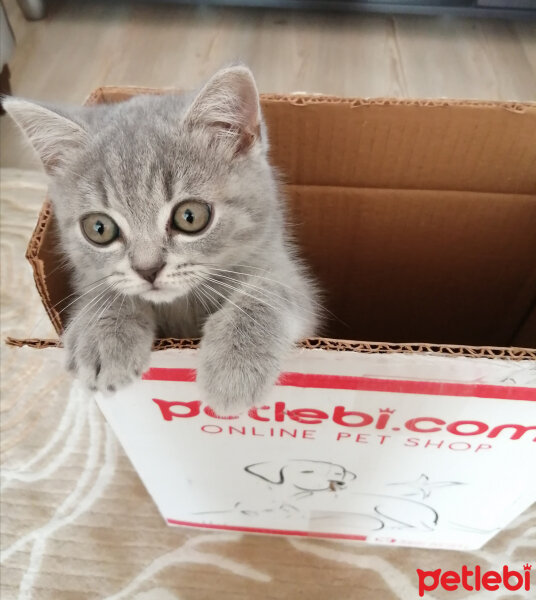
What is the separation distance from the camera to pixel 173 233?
2.29ft

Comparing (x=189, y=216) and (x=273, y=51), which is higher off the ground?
(x=273, y=51)

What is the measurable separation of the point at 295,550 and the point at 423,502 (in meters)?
0.28

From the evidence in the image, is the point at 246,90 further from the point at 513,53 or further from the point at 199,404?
the point at 513,53

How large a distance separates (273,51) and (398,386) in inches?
77.9

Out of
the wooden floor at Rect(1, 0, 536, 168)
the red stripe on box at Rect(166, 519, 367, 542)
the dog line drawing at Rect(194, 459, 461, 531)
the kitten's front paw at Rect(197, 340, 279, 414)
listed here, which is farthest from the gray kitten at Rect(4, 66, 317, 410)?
the wooden floor at Rect(1, 0, 536, 168)

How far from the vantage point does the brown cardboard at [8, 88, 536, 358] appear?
3.11 ft

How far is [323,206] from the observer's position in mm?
1096

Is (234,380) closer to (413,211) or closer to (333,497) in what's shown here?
(333,497)

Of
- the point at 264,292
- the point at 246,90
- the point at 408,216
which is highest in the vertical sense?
the point at 408,216

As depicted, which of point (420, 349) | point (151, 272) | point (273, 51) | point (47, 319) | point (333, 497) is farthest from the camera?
point (273, 51)

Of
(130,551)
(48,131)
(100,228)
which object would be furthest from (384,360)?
(130,551)

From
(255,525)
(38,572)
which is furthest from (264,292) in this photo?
(38,572)

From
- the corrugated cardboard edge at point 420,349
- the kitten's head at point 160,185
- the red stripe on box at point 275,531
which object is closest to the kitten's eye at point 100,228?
the kitten's head at point 160,185

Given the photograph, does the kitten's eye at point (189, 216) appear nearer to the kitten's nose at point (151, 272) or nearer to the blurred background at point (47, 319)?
the kitten's nose at point (151, 272)
